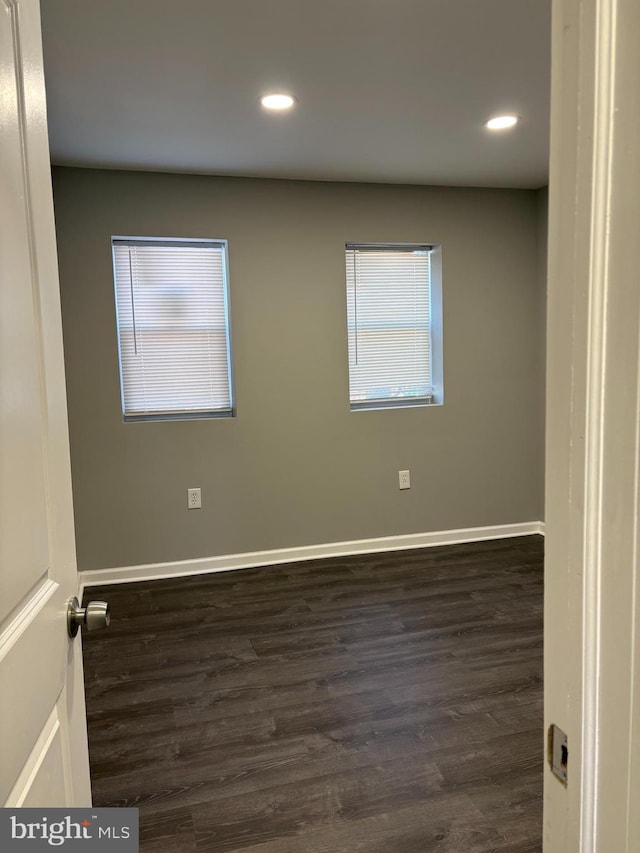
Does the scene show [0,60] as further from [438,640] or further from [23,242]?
[438,640]

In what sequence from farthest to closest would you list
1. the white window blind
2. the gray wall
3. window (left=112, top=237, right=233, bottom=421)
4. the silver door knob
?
the white window blind, window (left=112, top=237, right=233, bottom=421), the gray wall, the silver door knob

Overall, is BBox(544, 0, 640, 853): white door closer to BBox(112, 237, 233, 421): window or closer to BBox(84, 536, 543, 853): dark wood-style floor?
BBox(84, 536, 543, 853): dark wood-style floor

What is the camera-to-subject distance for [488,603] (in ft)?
10.9

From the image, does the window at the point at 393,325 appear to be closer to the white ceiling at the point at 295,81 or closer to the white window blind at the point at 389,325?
the white window blind at the point at 389,325

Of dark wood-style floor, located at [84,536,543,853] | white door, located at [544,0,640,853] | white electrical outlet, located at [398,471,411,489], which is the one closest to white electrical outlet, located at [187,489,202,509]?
dark wood-style floor, located at [84,536,543,853]

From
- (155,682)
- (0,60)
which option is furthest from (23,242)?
(155,682)

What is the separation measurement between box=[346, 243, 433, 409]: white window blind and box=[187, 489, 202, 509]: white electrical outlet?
4.14 ft

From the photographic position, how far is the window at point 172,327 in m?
3.78

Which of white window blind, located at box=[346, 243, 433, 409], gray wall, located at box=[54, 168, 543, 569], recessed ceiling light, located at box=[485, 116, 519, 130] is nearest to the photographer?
recessed ceiling light, located at box=[485, 116, 519, 130]

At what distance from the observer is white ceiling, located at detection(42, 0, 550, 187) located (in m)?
2.03

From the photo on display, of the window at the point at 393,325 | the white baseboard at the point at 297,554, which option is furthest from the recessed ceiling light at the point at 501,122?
the white baseboard at the point at 297,554

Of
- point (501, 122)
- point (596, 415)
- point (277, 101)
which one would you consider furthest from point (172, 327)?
point (596, 415)

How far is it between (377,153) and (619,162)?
125 inches

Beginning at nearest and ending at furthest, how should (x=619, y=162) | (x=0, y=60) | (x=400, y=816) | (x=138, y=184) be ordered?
1. (x=619, y=162)
2. (x=0, y=60)
3. (x=400, y=816)
4. (x=138, y=184)
